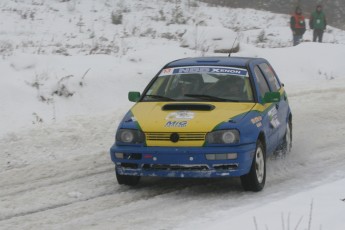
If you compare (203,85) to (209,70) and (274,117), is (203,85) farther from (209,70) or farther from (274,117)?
(274,117)

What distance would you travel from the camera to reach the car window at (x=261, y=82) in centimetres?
808

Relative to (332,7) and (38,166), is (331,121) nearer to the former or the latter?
(38,166)

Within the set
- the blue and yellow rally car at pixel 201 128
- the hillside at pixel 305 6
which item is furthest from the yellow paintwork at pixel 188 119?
the hillside at pixel 305 6

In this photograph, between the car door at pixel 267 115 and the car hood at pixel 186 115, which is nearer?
the car hood at pixel 186 115

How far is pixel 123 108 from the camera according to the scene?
12312 mm

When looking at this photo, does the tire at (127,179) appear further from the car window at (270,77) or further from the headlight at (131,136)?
the car window at (270,77)

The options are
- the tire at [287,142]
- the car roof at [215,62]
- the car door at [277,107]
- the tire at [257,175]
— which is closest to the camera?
the tire at [257,175]

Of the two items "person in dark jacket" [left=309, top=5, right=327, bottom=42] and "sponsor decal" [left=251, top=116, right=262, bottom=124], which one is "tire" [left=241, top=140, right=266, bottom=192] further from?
"person in dark jacket" [left=309, top=5, right=327, bottom=42]

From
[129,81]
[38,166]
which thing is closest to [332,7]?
[129,81]

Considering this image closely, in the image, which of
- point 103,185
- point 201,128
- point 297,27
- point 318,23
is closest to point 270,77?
point 201,128

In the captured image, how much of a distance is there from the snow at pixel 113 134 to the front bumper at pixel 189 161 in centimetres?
29

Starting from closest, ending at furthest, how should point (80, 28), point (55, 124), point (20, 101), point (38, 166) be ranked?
point (38, 166)
point (55, 124)
point (20, 101)
point (80, 28)

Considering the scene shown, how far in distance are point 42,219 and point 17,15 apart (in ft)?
58.6

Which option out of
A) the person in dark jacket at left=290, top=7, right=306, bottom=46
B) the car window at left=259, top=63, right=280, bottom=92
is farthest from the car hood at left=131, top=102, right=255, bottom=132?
the person in dark jacket at left=290, top=7, right=306, bottom=46
